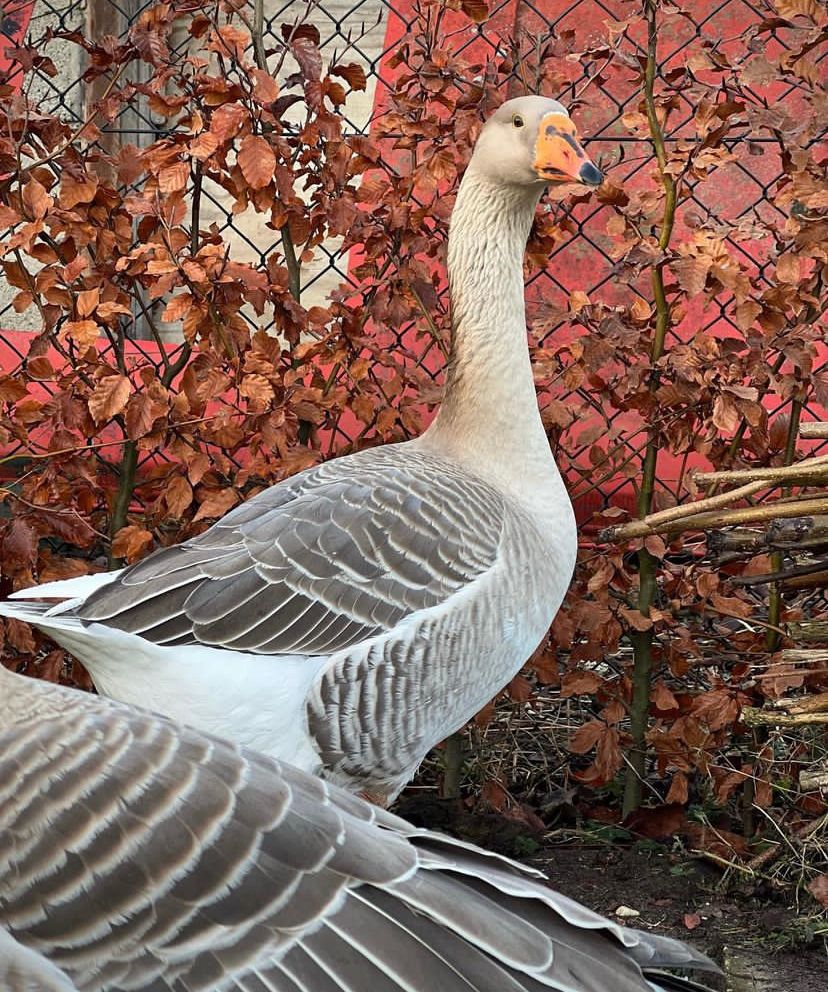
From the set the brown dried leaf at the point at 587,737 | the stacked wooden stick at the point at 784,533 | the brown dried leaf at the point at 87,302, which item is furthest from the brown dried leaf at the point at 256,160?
the brown dried leaf at the point at 587,737

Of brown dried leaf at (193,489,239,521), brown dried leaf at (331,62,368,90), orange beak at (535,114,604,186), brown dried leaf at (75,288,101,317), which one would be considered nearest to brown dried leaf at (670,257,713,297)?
orange beak at (535,114,604,186)

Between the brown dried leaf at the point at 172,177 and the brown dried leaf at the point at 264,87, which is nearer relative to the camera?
the brown dried leaf at the point at 264,87

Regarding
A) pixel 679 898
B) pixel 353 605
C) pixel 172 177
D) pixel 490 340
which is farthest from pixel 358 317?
pixel 679 898

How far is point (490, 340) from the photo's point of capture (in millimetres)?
2895

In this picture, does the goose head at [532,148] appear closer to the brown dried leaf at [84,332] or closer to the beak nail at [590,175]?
the beak nail at [590,175]

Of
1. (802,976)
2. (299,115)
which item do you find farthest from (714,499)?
(299,115)

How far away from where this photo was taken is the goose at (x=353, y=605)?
7.84ft

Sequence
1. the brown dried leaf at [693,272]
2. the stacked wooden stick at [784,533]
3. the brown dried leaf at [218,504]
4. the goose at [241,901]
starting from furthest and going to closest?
the brown dried leaf at [218,504] < the brown dried leaf at [693,272] < the stacked wooden stick at [784,533] < the goose at [241,901]

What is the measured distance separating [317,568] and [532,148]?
1011 millimetres

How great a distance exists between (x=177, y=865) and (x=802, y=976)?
160 centimetres

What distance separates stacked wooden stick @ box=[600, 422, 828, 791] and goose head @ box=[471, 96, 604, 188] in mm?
689

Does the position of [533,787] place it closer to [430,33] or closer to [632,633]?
[632,633]

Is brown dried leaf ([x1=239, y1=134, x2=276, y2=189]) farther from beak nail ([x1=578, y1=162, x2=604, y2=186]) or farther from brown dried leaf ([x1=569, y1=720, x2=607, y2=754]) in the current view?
brown dried leaf ([x1=569, y1=720, x2=607, y2=754])

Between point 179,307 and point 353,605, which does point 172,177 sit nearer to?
point 179,307
